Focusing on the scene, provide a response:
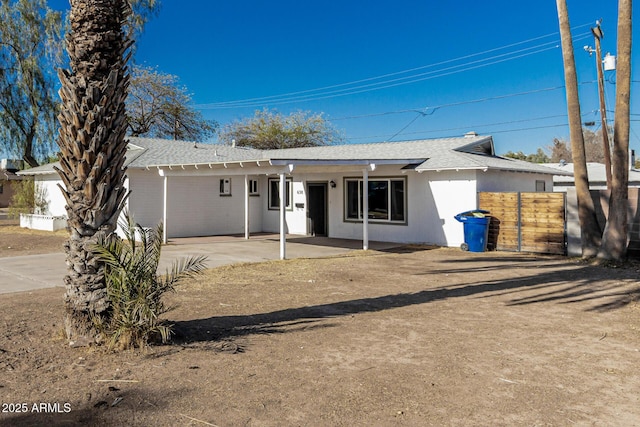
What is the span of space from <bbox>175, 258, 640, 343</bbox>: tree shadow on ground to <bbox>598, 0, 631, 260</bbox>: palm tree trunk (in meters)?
1.20

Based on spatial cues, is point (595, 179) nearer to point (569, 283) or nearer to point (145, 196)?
Answer: point (569, 283)

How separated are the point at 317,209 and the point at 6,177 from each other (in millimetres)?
32411

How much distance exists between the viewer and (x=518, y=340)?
542cm

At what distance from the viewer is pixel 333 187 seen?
1758 cm

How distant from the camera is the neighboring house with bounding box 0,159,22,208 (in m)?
37.5

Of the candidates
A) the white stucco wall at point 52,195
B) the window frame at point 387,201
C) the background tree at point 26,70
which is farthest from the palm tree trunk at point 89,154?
the background tree at point 26,70

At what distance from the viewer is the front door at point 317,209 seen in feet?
59.8

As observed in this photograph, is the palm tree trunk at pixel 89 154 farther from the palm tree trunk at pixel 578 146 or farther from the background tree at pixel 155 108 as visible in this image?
the background tree at pixel 155 108

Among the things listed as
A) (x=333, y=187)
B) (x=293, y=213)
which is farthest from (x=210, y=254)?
(x=293, y=213)

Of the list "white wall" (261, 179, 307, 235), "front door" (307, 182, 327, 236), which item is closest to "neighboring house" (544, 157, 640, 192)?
"front door" (307, 182, 327, 236)

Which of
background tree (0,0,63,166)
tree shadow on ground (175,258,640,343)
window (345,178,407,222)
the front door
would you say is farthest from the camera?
background tree (0,0,63,166)

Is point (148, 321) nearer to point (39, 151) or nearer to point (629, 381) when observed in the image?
point (629, 381)

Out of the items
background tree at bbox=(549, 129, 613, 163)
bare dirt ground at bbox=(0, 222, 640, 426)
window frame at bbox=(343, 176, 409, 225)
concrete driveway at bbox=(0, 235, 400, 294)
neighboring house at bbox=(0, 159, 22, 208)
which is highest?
background tree at bbox=(549, 129, 613, 163)

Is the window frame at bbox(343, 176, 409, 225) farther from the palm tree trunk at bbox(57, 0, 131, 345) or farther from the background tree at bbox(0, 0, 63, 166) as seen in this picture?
the background tree at bbox(0, 0, 63, 166)
